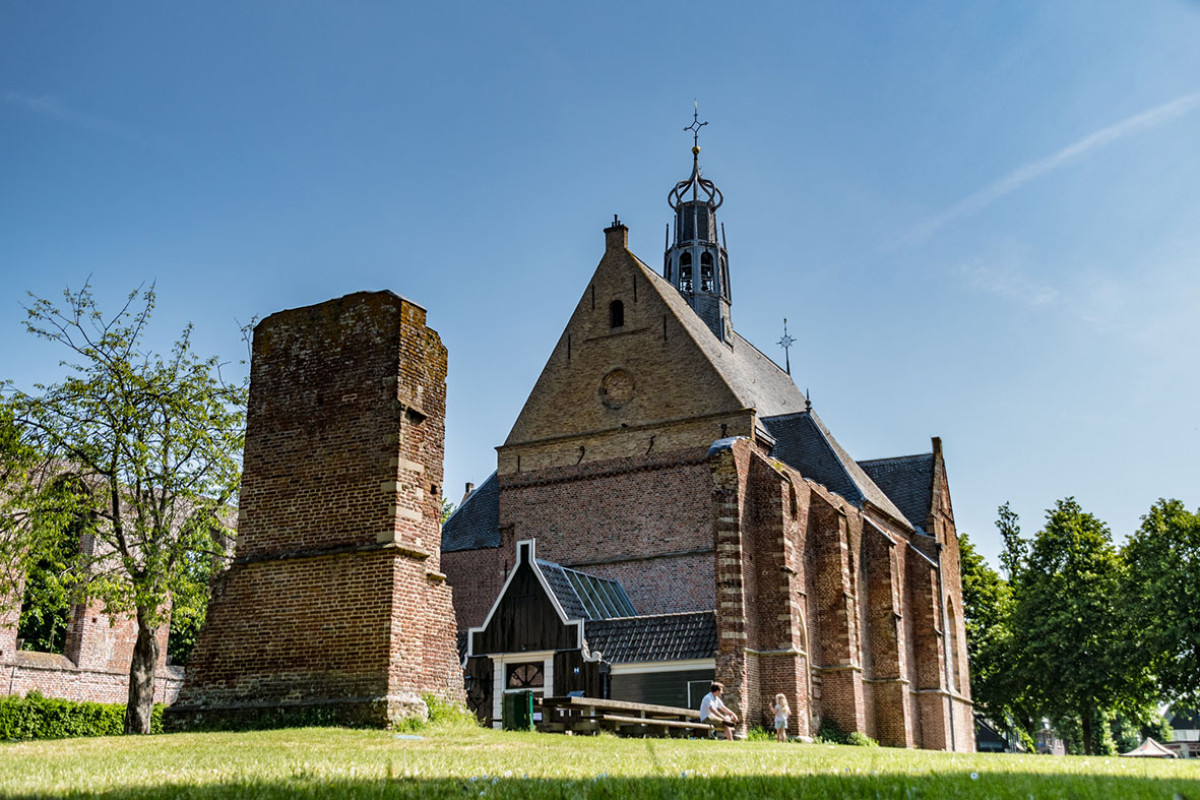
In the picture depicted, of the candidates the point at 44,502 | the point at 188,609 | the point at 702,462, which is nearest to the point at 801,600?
the point at 702,462

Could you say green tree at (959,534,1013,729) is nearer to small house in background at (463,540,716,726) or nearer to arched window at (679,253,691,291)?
arched window at (679,253,691,291)

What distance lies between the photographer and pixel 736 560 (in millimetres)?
24391

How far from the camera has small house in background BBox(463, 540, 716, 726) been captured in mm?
24359

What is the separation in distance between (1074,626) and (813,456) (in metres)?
14.8

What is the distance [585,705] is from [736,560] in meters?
9.39

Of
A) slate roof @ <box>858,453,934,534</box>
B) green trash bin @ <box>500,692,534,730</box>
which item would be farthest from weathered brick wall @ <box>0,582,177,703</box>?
slate roof @ <box>858,453,934,534</box>

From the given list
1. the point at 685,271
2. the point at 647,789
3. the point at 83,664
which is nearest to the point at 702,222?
the point at 685,271

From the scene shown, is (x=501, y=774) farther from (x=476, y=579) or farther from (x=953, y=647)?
(x=953, y=647)

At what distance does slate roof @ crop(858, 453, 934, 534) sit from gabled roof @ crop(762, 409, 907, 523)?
2.73m

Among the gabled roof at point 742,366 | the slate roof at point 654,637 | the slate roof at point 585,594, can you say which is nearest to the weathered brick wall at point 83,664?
the slate roof at point 585,594

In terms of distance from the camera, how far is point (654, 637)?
2495 cm

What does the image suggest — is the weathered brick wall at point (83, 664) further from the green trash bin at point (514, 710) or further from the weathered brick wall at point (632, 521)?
the green trash bin at point (514, 710)

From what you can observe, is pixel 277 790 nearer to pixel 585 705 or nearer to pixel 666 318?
pixel 585 705

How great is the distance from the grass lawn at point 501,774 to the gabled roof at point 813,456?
19.9m
